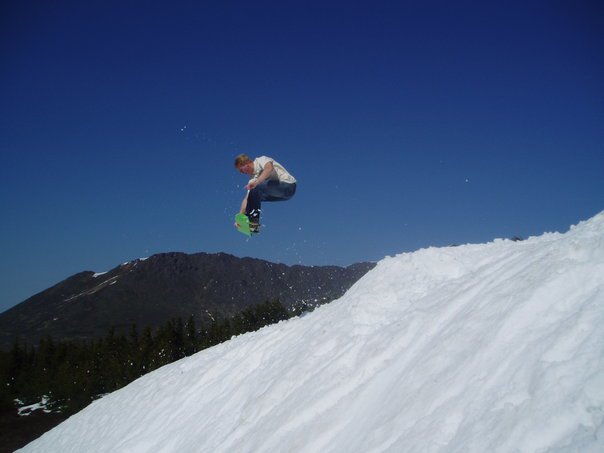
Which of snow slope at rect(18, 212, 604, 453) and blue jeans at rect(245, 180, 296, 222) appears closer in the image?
snow slope at rect(18, 212, 604, 453)

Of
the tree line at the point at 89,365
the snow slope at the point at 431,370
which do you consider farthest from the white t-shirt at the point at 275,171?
the tree line at the point at 89,365

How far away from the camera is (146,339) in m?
69.9

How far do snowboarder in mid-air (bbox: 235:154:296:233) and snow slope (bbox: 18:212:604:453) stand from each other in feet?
12.2

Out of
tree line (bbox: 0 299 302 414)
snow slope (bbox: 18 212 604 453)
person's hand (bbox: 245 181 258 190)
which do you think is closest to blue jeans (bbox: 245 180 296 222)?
person's hand (bbox: 245 181 258 190)

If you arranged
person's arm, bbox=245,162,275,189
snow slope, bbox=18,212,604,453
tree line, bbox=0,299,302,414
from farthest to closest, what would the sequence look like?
1. tree line, bbox=0,299,302,414
2. person's arm, bbox=245,162,275,189
3. snow slope, bbox=18,212,604,453

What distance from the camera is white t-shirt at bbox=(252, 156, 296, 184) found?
436 inches

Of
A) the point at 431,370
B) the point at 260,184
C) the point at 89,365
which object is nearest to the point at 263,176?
the point at 260,184

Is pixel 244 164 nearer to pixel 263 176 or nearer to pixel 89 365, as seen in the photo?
pixel 263 176

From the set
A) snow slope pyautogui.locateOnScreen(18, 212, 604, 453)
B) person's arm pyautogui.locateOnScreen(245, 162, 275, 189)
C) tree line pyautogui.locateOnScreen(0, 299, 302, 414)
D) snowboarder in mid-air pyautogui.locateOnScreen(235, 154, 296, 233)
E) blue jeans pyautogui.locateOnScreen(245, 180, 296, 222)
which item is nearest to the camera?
snow slope pyautogui.locateOnScreen(18, 212, 604, 453)

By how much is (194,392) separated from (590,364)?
27.3ft

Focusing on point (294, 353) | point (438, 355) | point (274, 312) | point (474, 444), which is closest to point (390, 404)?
point (438, 355)

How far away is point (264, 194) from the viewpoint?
37.5 ft

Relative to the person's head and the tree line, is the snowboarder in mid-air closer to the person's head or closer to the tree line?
the person's head

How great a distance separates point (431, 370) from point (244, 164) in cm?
808
